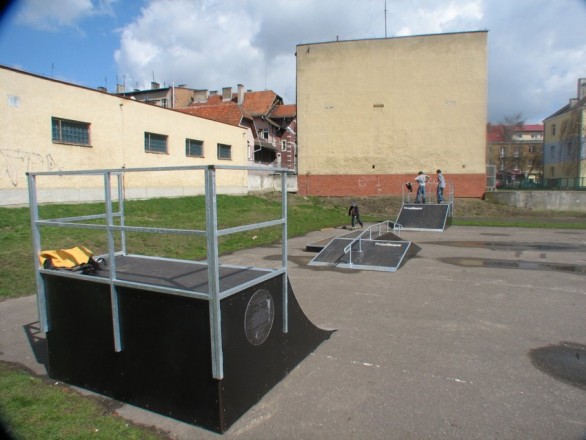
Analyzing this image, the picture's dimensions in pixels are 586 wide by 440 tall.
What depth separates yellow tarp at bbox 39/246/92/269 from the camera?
4121 millimetres

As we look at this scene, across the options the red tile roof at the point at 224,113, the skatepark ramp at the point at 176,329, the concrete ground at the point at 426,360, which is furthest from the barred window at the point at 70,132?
the red tile roof at the point at 224,113

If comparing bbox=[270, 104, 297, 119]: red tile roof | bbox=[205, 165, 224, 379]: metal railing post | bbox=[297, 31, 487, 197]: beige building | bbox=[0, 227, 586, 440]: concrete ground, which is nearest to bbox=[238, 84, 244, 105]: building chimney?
bbox=[270, 104, 297, 119]: red tile roof

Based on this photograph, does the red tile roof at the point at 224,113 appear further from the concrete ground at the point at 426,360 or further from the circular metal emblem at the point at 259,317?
the circular metal emblem at the point at 259,317

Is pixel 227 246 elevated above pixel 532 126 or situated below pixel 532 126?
below

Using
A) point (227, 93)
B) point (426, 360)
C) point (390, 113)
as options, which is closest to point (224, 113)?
point (390, 113)

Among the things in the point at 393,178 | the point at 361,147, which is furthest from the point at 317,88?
the point at 393,178

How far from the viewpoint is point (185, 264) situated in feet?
14.9

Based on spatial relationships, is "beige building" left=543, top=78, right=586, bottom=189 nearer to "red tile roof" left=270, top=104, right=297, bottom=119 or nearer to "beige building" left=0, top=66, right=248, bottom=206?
"red tile roof" left=270, top=104, right=297, bottom=119

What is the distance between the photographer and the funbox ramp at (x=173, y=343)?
3.17 metres

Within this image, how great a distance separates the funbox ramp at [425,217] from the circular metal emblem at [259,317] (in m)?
14.8

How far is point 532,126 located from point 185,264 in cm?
12074

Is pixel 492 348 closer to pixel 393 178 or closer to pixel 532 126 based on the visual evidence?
pixel 393 178

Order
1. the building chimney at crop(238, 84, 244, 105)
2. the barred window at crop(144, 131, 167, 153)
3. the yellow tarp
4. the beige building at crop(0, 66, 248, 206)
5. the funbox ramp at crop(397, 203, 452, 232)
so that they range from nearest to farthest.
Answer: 1. the yellow tarp
2. the beige building at crop(0, 66, 248, 206)
3. the funbox ramp at crop(397, 203, 452, 232)
4. the barred window at crop(144, 131, 167, 153)
5. the building chimney at crop(238, 84, 244, 105)

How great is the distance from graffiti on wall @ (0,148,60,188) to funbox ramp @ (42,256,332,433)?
13.7 meters
